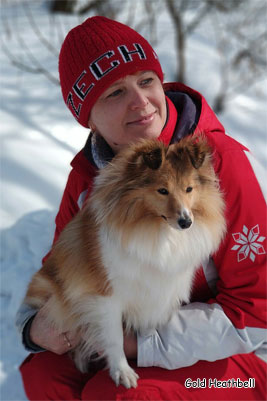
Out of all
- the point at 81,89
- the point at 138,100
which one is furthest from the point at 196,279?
the point at 81,89

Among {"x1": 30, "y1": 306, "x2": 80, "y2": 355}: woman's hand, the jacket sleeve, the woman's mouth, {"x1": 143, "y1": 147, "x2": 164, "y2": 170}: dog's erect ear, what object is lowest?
{"x1": 30, "y1": 306, "x2": 80, "y2": 355}: woman's hand

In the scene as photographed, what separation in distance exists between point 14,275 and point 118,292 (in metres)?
1.58

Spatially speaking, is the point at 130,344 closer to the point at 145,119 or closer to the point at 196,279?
the point at 196,279

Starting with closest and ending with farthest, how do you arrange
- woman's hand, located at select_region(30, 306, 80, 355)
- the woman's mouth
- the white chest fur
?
1. the white chest fur
2. the woman's mouth
3. woman's hand, located at select_region(30, 306, 80, 355)

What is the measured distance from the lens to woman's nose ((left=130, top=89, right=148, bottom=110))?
5.62 ft

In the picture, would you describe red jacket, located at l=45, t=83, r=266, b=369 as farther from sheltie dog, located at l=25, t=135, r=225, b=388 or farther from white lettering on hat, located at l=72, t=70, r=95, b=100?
white lettering on hat, located at l=72, t=70, r=95, b=100

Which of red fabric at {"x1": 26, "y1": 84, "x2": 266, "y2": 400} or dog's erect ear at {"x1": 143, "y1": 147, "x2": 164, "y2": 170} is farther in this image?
red fabric at {"x1": 26, "y1": 84, "x2": 266, "y2": 400}

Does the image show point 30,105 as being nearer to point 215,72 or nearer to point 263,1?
point 215,72

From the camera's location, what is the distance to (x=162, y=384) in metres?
1.71

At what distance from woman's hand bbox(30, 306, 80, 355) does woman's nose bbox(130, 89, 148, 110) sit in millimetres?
1097

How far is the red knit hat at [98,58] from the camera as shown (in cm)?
177

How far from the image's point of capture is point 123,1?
21.0 feet

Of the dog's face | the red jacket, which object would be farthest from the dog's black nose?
the red jacket

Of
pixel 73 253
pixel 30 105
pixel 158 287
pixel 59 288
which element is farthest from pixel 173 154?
pixel 30 105
